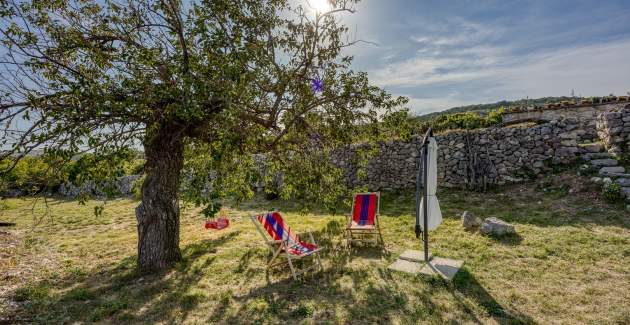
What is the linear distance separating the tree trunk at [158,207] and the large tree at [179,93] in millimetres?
19

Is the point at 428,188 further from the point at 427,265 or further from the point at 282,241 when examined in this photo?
the point at 282,241

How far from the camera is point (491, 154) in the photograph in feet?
33.7

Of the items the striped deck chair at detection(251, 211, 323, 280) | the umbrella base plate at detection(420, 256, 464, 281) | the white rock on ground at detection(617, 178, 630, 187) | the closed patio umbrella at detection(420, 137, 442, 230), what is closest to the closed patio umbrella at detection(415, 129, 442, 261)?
the closed patio umbrella at detection(420, 137, 442, 230)

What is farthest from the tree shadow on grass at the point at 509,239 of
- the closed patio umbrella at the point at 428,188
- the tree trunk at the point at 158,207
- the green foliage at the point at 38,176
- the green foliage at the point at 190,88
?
the green foliage at the point at 38,176

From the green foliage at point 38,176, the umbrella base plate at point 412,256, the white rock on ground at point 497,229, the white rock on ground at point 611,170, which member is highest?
the green foliage at point 38,176

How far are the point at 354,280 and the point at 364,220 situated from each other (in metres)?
2.11

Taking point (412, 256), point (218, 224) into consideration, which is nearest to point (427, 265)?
point (412, 256)

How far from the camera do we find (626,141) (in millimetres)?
8969

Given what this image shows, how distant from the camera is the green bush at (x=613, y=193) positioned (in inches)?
287

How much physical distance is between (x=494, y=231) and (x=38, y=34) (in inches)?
334

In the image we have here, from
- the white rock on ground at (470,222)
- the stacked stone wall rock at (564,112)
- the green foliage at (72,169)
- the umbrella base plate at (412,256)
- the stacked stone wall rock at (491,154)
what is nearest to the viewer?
the green foliage at (72,169)

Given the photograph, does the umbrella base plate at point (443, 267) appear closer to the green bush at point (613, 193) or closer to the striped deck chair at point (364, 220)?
the striped deck chair at point (364, 220)

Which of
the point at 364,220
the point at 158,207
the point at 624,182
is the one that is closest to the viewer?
the point at 158,207

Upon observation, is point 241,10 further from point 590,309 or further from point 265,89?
point 590,309
